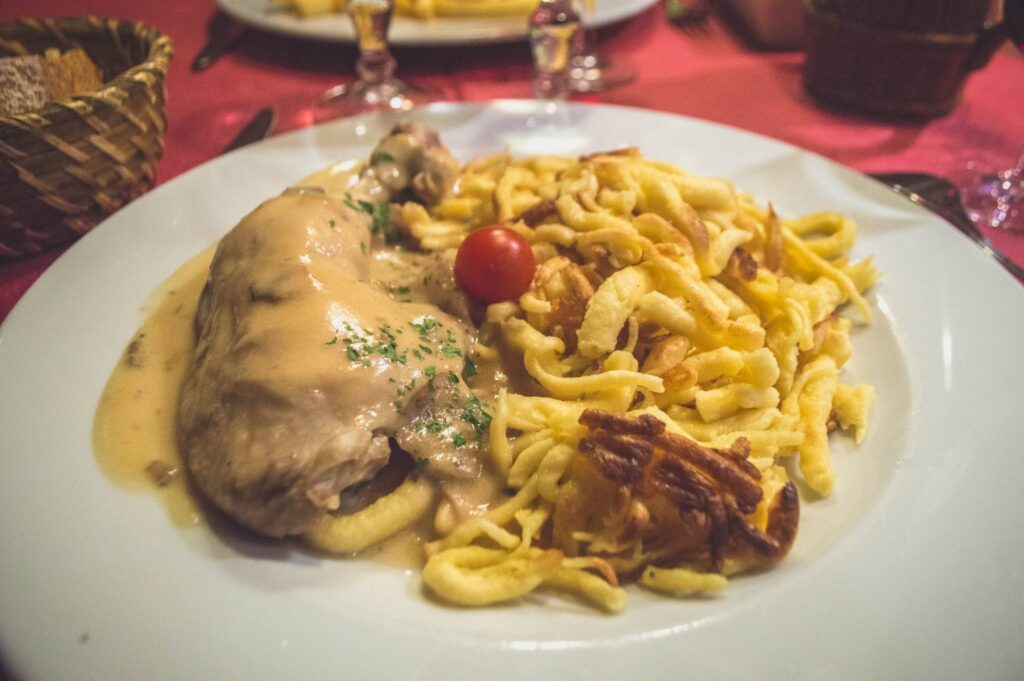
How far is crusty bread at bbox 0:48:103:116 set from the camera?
12.5 feet

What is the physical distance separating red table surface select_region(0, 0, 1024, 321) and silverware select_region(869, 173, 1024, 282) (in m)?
0.27

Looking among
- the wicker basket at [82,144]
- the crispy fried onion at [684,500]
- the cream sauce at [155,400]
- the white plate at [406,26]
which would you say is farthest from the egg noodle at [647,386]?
the white plate at [406,26]

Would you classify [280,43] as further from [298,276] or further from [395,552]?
[395,552]

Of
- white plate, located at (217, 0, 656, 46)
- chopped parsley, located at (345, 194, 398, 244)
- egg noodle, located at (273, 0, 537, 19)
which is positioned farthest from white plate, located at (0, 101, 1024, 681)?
egg noodle, located at (273, 0, 537, 19)

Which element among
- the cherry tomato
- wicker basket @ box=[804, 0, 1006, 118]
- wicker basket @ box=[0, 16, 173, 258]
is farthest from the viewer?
wicker basket @ box=[804, 0, 1006, 118]

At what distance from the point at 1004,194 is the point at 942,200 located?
0.50 metres

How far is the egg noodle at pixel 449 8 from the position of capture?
5828mm

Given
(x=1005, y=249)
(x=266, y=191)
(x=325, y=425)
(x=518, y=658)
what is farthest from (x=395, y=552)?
(x=1005, y=249)

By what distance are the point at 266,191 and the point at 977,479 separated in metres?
3.57

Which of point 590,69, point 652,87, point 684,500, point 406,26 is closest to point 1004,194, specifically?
point 652,87

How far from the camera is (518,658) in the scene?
201cm

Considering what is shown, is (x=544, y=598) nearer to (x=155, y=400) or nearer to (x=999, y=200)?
(x=155, y=400)

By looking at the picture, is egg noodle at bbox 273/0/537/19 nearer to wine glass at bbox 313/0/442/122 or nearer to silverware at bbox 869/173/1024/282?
wine glass at bbox 313/0/442/122

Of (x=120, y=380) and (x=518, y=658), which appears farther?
(x=120, y=380)
